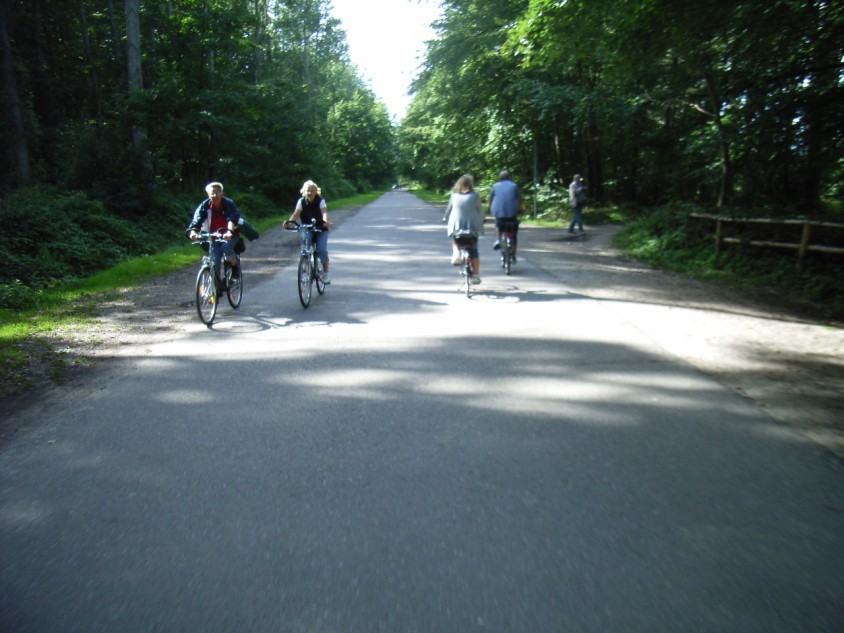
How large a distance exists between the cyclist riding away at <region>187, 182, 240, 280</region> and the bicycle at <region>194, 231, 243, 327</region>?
85mm

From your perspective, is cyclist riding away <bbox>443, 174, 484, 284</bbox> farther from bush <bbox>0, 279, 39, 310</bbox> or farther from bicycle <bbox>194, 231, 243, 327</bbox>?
bush <bbox>0, 279, 39, 310</bbox>

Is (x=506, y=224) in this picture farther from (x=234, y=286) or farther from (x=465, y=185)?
(x=234, y=286)

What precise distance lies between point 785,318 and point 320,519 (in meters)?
7.64

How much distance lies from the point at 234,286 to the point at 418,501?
6823mm

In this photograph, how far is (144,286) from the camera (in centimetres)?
1197

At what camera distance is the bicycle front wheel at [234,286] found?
370 inches

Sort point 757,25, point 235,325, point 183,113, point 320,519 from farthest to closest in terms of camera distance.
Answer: point 183,113 < point 757,25 < point 235,325 < point 320,519

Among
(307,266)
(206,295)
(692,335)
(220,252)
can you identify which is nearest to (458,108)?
(307,266)

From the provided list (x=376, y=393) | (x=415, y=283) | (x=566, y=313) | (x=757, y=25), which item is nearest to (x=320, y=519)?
(x=376, y=393)

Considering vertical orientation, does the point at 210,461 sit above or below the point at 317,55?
below

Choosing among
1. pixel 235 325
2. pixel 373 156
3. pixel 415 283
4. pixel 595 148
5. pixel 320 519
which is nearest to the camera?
pixel 320 519

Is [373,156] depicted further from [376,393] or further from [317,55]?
[376,393]

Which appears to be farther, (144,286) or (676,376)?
(144,286)

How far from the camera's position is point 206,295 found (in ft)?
27.9
